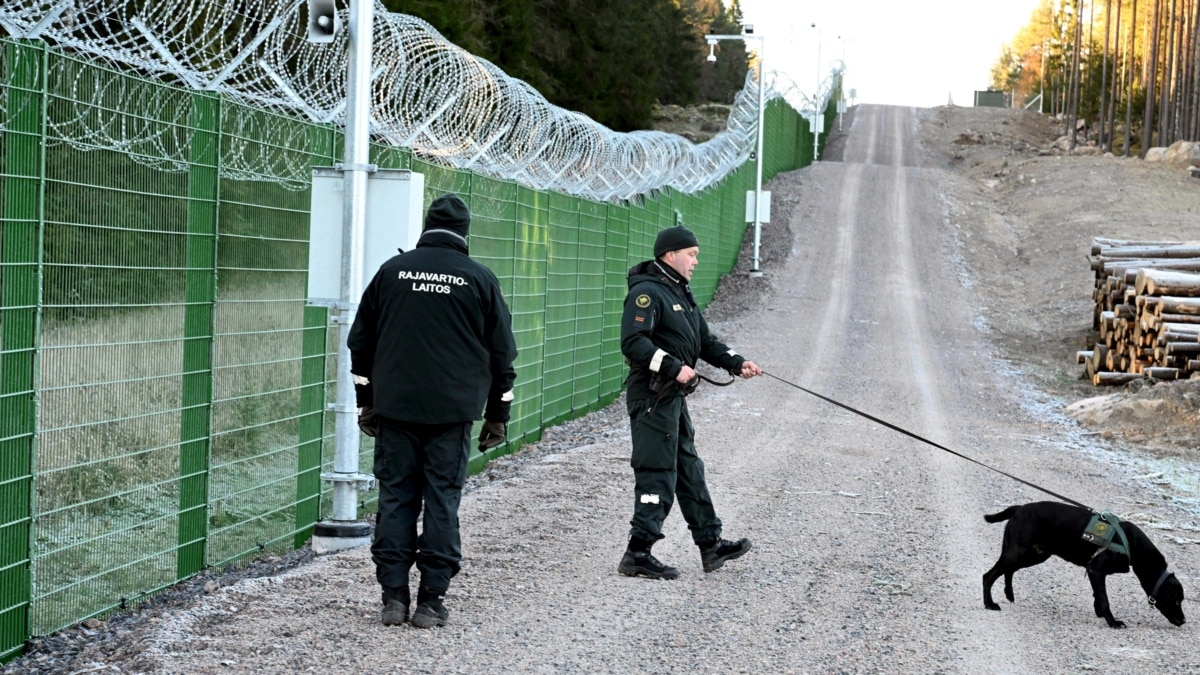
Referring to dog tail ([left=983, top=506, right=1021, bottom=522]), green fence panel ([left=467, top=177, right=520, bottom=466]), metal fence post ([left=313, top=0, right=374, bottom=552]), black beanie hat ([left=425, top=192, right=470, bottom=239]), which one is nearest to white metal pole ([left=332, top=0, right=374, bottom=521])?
metal fence post ([left=313, top=0, right=374, bottom=552])

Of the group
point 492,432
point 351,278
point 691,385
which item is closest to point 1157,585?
point 691,385

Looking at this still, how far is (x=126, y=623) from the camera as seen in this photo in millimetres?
5914

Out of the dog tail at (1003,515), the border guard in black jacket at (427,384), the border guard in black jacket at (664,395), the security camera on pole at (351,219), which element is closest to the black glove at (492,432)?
the border guard in black jacket at (427,384)

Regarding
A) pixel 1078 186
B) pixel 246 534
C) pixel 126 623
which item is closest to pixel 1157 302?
pixel 246 534

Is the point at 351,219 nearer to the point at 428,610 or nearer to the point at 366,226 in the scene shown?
the point at 366,226

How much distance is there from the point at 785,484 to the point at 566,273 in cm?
395

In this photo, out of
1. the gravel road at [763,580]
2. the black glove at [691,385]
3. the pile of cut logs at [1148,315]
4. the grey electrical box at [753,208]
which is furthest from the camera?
the grey electrical box at [753,208]

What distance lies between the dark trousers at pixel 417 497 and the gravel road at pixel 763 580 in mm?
282

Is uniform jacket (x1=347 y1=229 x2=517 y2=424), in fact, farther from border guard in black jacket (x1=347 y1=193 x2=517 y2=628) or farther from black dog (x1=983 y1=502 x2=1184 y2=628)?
black dog (x1=983 y1=502 x2=1184 y2=628)

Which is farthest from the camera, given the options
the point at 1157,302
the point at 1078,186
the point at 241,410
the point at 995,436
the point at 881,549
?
the point at 1078,186

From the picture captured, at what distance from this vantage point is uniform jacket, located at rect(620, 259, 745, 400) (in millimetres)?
7070

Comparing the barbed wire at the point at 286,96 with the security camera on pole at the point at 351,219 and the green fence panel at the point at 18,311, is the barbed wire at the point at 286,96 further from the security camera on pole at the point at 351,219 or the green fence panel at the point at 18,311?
the security camera on pole at the point at 351,219

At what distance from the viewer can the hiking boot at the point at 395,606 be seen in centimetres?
592

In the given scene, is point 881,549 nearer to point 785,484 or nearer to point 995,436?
point 785,484
